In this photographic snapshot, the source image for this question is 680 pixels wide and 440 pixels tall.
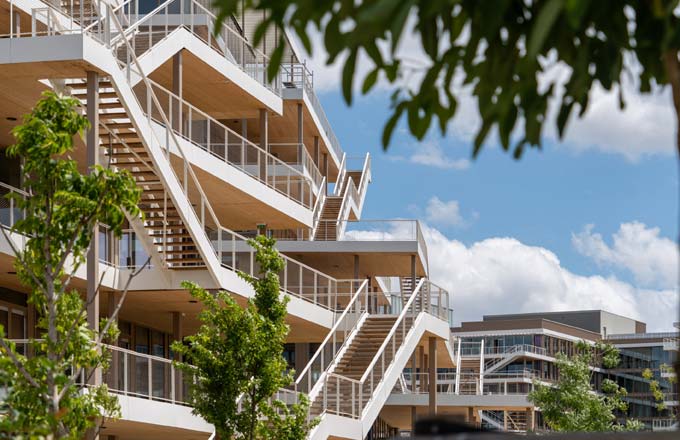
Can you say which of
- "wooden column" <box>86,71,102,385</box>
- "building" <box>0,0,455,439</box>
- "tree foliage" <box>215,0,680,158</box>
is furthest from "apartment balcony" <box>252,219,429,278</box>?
"tree foliage" <box>215,0,680,158</box>

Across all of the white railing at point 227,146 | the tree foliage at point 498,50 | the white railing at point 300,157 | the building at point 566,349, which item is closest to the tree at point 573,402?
the white railing at point 300,157

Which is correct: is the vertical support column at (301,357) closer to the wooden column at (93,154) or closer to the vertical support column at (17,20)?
the vertical support column at (17,20)

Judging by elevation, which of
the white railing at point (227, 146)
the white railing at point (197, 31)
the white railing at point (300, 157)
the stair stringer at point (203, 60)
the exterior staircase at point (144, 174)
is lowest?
the exterior staircase at point (144, 174)

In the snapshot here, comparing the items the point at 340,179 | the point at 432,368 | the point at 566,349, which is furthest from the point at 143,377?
the point at 566,349

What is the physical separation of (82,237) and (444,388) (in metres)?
42.5

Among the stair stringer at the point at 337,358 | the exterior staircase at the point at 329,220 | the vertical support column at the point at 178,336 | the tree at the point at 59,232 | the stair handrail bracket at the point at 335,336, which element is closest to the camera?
the tree at the point at 59,232

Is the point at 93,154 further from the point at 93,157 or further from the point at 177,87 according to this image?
the point at 177,87

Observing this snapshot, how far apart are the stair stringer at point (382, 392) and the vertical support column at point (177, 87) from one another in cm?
816

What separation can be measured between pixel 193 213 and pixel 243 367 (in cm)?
610

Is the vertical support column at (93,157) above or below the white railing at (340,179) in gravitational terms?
below

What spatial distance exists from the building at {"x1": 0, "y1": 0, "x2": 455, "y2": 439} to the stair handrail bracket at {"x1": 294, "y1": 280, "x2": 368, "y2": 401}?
89 mm

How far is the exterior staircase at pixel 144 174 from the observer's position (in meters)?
25.5

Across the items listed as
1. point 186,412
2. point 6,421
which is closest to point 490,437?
point 6,421

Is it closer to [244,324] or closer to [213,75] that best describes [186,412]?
[244,324]
